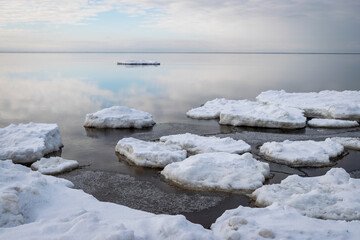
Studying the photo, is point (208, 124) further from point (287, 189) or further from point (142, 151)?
point (287, 189)

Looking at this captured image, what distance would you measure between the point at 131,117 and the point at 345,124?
34.9 feet

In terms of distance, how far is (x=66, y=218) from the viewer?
18.9 feet

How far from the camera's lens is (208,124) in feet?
57.9


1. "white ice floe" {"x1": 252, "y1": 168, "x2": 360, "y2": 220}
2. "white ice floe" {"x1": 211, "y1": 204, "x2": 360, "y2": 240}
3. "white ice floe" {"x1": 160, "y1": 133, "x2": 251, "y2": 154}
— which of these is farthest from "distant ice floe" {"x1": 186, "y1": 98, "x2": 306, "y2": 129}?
"white ice floe" {"x1": 211, "y1": 204, "x2": 360, "y2": 240}

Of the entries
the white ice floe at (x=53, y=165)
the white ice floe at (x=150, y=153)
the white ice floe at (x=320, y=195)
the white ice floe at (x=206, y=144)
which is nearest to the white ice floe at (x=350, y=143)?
the white ice floe at (x=206, y=144)

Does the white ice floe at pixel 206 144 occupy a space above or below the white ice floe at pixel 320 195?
below

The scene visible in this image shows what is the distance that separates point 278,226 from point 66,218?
372 centimetres

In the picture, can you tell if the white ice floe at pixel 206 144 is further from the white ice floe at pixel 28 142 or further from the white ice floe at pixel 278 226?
the white ice floe at pixel 278 226

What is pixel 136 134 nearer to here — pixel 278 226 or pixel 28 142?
pixel 28 142

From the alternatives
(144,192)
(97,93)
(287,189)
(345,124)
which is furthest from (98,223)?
(97,93)

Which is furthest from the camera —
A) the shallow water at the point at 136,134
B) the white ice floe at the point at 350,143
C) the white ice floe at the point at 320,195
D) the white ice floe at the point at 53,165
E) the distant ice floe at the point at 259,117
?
the distant ice floe at the point at 259,117

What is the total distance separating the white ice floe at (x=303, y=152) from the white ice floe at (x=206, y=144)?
2.79 ft

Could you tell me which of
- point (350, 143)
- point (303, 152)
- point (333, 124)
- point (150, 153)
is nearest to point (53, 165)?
point (150, 153)

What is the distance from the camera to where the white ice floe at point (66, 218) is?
5035mm
